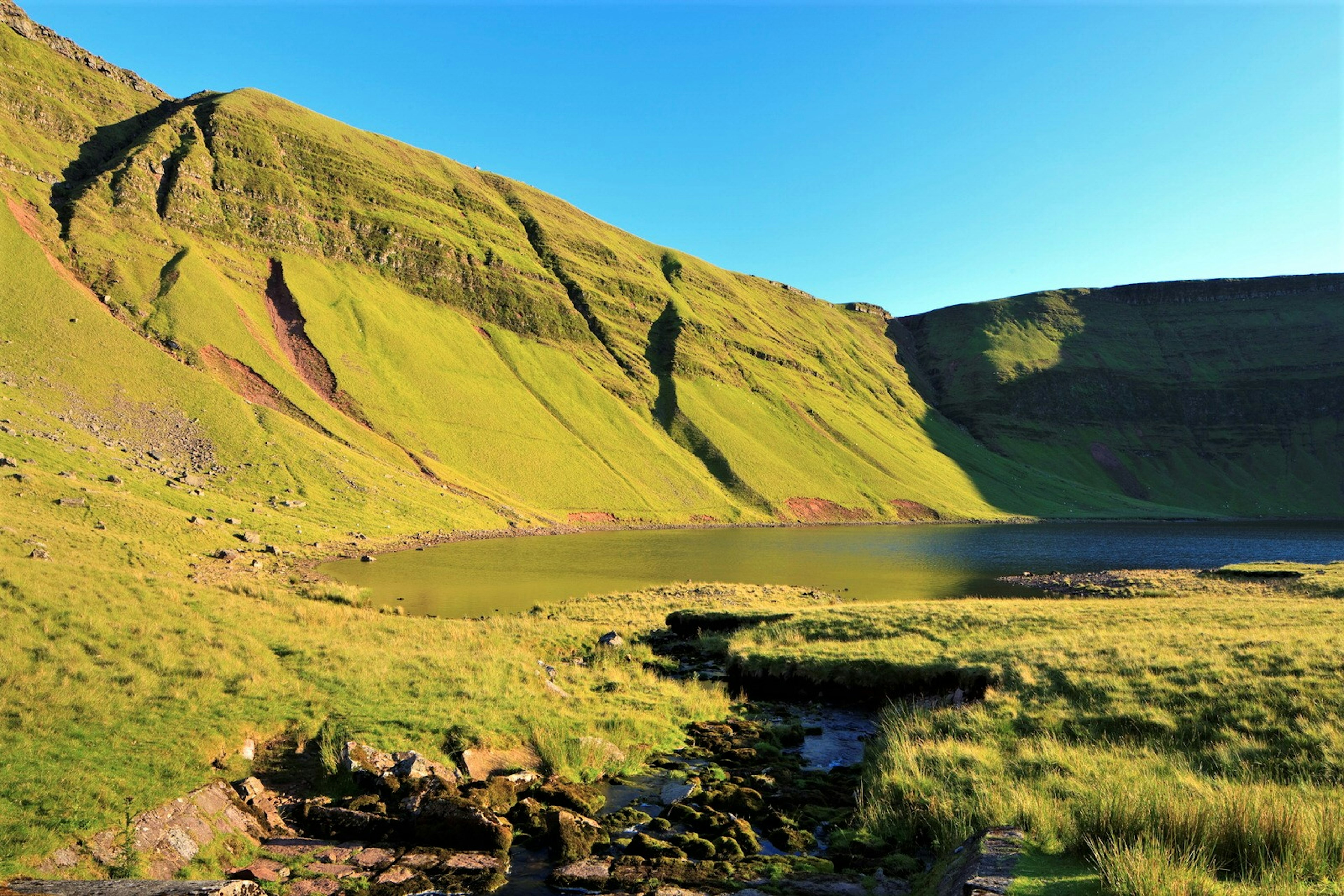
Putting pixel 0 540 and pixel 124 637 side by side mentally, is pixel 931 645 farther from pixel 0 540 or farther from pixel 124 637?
pixel 0 540

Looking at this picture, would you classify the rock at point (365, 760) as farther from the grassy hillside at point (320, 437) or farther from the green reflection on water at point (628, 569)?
the green reflection on water at point (628, 569)

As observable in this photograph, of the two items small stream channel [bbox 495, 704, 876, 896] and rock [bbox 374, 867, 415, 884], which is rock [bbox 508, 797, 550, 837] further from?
rock [bbox 374, 867, 415, 884]

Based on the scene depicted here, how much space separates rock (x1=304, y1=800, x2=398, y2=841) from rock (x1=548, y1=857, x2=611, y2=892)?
10.4ft

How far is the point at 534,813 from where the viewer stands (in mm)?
11414

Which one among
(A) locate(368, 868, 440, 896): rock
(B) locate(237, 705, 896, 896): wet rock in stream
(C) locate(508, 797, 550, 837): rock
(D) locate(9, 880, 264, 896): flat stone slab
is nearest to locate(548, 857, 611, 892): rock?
(B) locate(237, 705, 896, 896): wet rock in stream

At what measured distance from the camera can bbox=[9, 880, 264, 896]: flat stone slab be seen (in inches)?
256

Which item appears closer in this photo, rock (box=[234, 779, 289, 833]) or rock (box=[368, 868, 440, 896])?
rock (box=[368, 868, 440, 896])

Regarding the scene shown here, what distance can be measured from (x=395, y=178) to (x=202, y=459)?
115 meters

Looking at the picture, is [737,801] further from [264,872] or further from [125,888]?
[125,888]

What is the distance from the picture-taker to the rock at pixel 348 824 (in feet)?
34.6

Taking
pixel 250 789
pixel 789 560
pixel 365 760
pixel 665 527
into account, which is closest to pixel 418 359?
pixel 665 527

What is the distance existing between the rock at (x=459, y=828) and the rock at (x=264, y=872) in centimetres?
192

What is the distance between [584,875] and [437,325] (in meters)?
130

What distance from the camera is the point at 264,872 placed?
914cm
